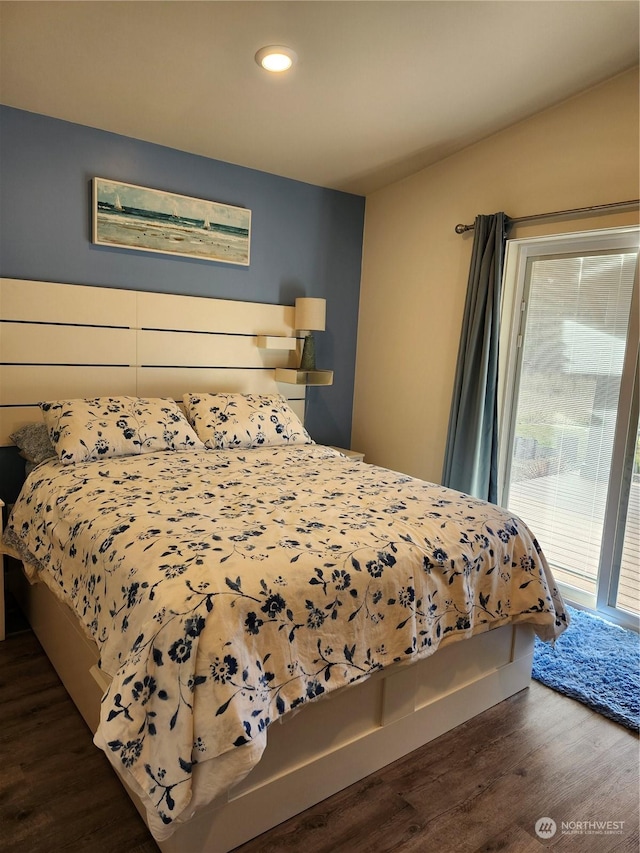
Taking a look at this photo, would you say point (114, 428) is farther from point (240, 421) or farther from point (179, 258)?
point (179, 258)

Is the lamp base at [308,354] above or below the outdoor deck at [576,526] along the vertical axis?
above

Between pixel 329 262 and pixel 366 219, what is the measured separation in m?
0.46

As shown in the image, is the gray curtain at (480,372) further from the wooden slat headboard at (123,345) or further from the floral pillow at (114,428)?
the floral pillow at (114,428)

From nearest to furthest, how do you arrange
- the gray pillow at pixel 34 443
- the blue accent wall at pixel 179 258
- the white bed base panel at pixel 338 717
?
the white bed base panel at pixel 338 717 → the gray pillow at pixel 34 443 → the blue accent wall at pixel 179 258

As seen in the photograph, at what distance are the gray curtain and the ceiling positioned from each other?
657 mm

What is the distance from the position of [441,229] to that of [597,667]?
2.60 metres

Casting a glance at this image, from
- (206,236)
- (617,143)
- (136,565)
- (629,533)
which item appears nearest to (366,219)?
(206,236)

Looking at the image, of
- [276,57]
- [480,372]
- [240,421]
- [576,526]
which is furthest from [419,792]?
[276,57]

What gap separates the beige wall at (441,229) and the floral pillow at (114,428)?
1.55 m

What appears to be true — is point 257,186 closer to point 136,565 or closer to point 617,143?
point 617,143

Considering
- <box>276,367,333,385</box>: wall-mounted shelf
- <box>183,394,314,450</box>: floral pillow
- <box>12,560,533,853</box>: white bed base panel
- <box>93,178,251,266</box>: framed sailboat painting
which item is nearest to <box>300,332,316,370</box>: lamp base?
<box>276,367,333,385</box>: wall-mounted shelf

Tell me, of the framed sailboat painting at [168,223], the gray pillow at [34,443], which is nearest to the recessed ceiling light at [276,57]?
the framed sailboat painting at [168,223]

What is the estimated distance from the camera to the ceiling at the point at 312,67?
2070 mm

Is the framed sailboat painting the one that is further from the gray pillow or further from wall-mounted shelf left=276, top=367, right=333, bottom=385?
the gray pillow
